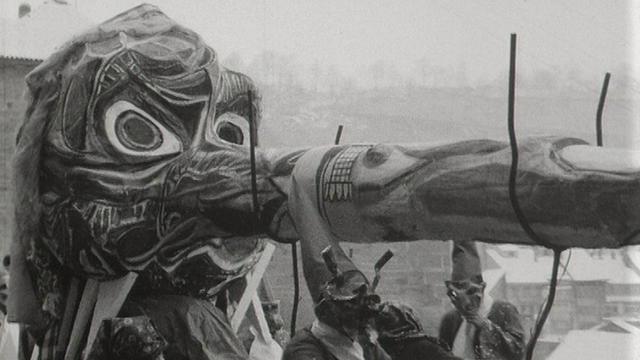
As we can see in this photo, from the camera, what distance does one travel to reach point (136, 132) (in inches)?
167

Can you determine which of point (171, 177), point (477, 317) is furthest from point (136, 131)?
point (477, 317)

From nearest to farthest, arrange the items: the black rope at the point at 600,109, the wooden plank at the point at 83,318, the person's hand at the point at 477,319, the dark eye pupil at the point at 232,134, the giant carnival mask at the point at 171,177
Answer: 1. the black rope at the point at 600,109
2. the giant carnival mask at the point at 171,177
3. the person's hand at the point at 477,319
4. the wooden plank at the point at 83,318
5. the dark eye pupil at the point at 232,134

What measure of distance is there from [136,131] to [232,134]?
17.9 inches

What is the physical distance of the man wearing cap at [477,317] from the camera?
12.6ft

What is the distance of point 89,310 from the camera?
14.4 feet

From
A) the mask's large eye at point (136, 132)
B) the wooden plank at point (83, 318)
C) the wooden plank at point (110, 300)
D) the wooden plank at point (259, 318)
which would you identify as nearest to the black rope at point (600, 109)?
the mask's large eye at point (136, 132)

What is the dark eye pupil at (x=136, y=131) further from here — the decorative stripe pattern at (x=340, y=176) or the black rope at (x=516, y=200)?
the black rope at (x=516, y=200)

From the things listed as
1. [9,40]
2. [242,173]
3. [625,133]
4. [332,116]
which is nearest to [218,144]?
[242,173]

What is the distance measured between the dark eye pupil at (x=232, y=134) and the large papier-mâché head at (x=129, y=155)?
66 mm

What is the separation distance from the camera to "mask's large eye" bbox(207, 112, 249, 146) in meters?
4.48

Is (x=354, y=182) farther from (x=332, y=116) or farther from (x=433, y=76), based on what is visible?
(x=332, y=116)

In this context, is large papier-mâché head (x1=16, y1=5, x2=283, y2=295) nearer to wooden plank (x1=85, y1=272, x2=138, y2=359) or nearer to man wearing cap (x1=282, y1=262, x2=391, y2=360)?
wooden plank (x1=85, y1=272, x2=138, y2=359)

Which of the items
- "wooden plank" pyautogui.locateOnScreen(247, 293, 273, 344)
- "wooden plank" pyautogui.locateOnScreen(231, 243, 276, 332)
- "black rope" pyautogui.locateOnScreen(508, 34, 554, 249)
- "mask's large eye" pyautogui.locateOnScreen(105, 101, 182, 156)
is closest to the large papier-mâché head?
"mask's large eye" pyautogui.locateOnScreen(105, 101, 182, 156)

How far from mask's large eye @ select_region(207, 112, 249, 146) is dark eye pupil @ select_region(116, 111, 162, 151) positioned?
331 mm
